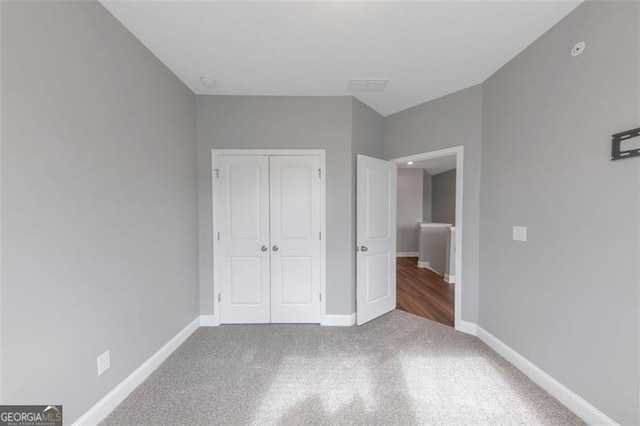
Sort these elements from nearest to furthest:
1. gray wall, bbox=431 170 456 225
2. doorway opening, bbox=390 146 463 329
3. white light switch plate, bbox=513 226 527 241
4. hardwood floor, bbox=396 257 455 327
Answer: white light switch plate, bbox=513 226 527 241, doorway opening, bbox=390 146 463 329, hardwood floor, bbox=396 257 455 327, gray wall, bbox=431 170 456 225

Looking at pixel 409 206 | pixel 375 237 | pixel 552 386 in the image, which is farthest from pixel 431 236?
pixel 552 386

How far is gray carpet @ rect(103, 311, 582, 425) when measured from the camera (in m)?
1.54

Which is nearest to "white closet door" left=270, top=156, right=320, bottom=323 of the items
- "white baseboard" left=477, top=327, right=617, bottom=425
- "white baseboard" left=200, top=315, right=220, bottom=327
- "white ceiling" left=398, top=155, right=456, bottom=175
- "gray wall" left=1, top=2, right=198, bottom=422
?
"white baseboard" left=200, top=315, right=220, bottom=327

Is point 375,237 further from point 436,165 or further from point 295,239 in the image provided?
point 436,165

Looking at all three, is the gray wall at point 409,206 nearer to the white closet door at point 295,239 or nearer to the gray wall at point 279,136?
the gray wall at point 279,136

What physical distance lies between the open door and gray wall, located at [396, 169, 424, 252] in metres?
3.85

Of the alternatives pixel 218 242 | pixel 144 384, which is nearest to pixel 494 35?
pixel 218 242

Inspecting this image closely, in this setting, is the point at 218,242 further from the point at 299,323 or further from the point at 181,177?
the point at 299,323

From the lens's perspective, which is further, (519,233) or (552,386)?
(519,233)

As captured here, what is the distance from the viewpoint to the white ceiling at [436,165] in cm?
533

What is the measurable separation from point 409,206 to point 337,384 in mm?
5774

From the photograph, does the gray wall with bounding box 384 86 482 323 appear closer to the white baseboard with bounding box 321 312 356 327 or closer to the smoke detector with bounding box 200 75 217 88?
the white baseboard with bounding box 321 312 356 327

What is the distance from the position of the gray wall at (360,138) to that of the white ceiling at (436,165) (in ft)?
8.64

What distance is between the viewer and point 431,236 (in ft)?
17.6
